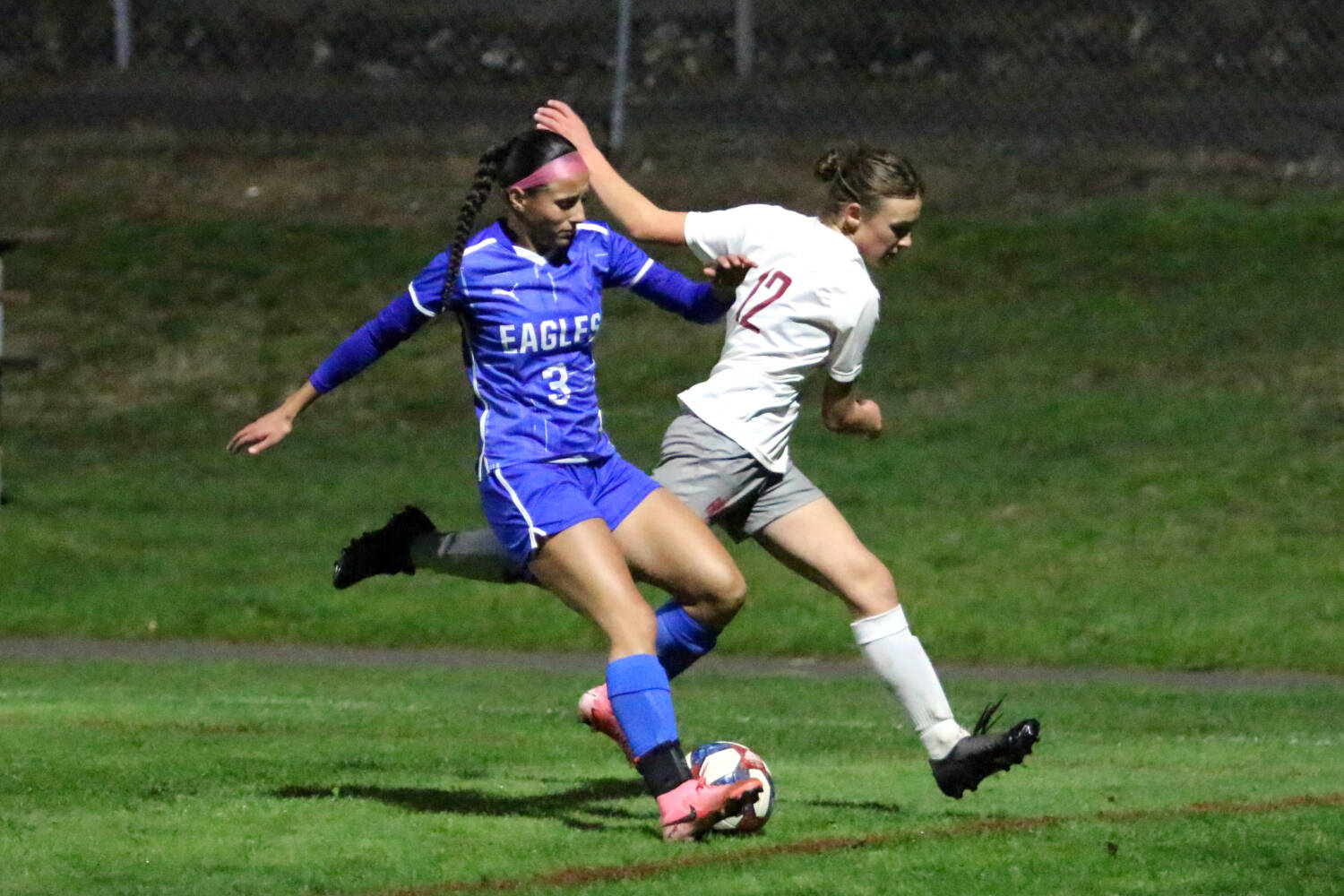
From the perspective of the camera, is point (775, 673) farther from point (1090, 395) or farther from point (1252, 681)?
point (1090, 395)

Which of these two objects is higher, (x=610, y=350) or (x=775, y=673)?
(x=775, y=673)

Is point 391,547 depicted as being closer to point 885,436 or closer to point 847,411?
point 847,411

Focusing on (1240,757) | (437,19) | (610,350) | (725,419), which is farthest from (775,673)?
(437,19)

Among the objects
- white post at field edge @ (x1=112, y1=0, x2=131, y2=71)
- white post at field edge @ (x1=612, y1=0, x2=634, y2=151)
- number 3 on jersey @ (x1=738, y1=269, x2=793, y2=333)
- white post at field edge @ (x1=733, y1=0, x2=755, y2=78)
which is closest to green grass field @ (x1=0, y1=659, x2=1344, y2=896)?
number 3 on jersey @ (x1=738, y1=269, x2=793, y2=333)

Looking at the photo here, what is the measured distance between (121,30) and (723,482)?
16223mm

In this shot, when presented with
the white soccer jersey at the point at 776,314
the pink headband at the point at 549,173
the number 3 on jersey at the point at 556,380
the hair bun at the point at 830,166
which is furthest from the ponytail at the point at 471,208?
the hair bun at the point at 830,166

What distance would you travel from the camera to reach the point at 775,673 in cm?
1184

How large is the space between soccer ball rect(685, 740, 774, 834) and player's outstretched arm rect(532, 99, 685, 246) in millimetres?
1452

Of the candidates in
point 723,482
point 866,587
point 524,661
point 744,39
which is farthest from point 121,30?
point 866,587

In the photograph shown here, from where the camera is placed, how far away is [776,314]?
22.4ft

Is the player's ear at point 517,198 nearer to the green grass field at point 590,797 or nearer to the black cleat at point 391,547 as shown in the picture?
the black cleat at point 391,547

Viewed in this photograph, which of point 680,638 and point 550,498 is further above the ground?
point 550,498

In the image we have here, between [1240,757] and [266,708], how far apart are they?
388cm

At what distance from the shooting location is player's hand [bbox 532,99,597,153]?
6727mm
